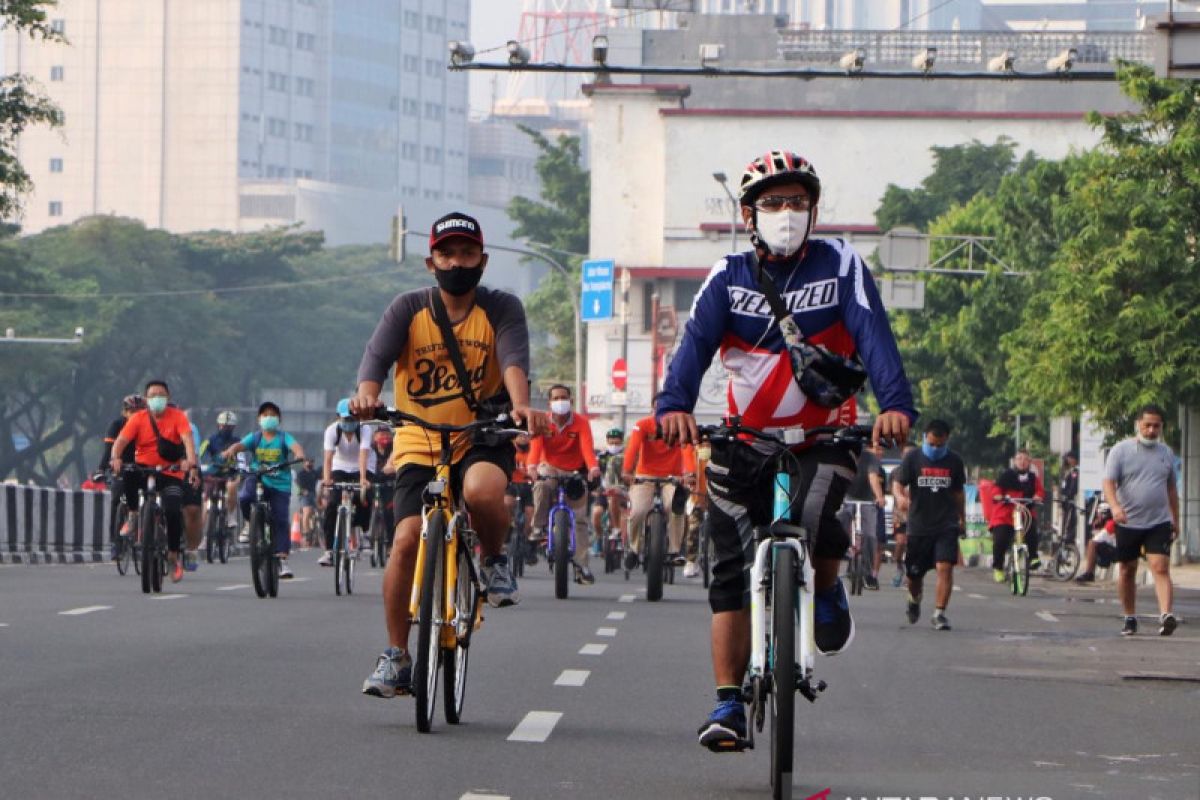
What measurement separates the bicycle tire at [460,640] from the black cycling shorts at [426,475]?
279 mm

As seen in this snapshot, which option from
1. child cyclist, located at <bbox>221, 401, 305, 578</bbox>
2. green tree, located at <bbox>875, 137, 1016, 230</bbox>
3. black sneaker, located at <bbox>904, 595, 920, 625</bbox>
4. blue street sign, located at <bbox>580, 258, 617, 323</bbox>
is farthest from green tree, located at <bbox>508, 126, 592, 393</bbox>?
black sneaker, located at <bbox>904, 595, 920, 625</bbox>

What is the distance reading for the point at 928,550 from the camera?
67.6 ft

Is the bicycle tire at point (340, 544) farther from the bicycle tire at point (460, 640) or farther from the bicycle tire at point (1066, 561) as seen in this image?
the bicycle tire at point (1066, 561)

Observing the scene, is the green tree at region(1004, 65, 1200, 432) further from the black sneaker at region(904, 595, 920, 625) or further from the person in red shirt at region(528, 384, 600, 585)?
the black sneaker at region(904, 595, 920, 625)

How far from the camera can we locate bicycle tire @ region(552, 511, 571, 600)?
21.3m

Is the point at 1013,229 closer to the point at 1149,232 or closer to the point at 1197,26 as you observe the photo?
the point at 1149,232

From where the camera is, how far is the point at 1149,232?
114 ft

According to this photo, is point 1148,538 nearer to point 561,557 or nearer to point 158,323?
point 561,557

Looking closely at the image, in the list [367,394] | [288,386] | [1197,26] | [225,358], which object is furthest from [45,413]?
[367,394]

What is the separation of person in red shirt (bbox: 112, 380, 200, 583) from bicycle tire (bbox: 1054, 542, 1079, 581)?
1637 cm

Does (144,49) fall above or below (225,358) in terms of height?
above

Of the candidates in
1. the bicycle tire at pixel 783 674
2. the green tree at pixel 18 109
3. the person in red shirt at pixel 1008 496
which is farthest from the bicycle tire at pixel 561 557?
the green tree at pixel 18 109

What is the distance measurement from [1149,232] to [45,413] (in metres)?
59.3

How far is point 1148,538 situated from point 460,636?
1096 cm
